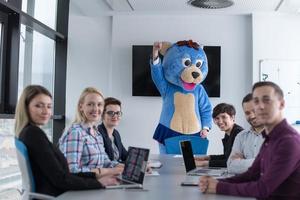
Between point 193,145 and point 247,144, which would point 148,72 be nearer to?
point 193,145

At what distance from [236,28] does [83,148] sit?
3.76 m

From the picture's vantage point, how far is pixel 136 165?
1879mm

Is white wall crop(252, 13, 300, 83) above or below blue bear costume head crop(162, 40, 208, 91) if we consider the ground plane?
above

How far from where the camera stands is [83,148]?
2.18m

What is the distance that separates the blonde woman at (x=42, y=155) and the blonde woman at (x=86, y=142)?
15 cm

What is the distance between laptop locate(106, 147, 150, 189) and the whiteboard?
3630 mm

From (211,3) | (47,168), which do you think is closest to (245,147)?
(47,168)

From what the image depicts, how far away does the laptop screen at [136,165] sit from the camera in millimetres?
1831

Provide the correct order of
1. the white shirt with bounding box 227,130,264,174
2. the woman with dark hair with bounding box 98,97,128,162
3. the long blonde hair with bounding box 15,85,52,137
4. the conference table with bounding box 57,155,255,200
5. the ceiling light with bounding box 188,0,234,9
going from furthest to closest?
the ceiling light with bounding box 188,0,234,9, the woman with dark hair with bounding box 98,97,128,162, the white shirt with bounding box 227,130,264,174, the long blonde hair with bounding box 15,85,52,137, the conference table with bounding box 57,155,255,200

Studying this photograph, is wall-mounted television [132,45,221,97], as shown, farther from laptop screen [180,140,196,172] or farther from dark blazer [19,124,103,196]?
dark blazer [19,124,103,196]

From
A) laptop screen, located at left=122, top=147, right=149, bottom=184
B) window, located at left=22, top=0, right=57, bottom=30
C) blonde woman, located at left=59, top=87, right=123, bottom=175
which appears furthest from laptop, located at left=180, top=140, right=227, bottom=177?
window, located at left=22, top=0, right=57, bottom=30

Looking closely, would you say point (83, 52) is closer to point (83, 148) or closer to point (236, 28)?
point (236, 28)

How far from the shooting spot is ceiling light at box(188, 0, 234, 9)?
4699 millimetres

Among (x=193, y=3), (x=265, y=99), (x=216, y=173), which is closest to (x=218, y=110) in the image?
(x=216, y=173)
